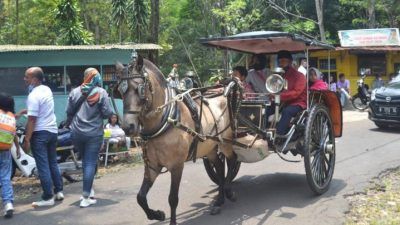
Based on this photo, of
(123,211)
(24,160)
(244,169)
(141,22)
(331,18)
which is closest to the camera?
(123,211)

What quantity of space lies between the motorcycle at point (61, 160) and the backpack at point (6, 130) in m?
1.48

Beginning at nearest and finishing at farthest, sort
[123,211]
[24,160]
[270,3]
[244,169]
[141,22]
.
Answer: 1. [123,211]
2. [24,160]
3. [244,169]
4. [141,22]
5. [270,3]

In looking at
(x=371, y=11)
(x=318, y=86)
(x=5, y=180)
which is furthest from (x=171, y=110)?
(x=371, y=11)

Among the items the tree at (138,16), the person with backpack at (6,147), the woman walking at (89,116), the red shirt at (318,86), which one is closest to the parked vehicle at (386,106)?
the red shirt at (318,86)

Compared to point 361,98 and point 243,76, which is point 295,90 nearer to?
point 243,76

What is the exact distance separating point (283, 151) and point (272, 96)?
2.70 ft

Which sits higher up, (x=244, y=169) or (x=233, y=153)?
(x=233, y=153)

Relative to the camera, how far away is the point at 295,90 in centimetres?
692

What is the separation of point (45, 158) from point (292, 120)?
144 inches

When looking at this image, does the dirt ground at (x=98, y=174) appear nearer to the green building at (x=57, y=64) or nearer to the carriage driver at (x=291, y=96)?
the green building at (x=57, y=64)

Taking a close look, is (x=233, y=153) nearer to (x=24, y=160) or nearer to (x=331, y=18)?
(x=24, y=160)

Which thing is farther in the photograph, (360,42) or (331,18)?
(331,18)

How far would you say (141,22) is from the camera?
75.6 feet

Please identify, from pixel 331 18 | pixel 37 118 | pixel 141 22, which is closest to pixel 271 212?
pixel 37 118
